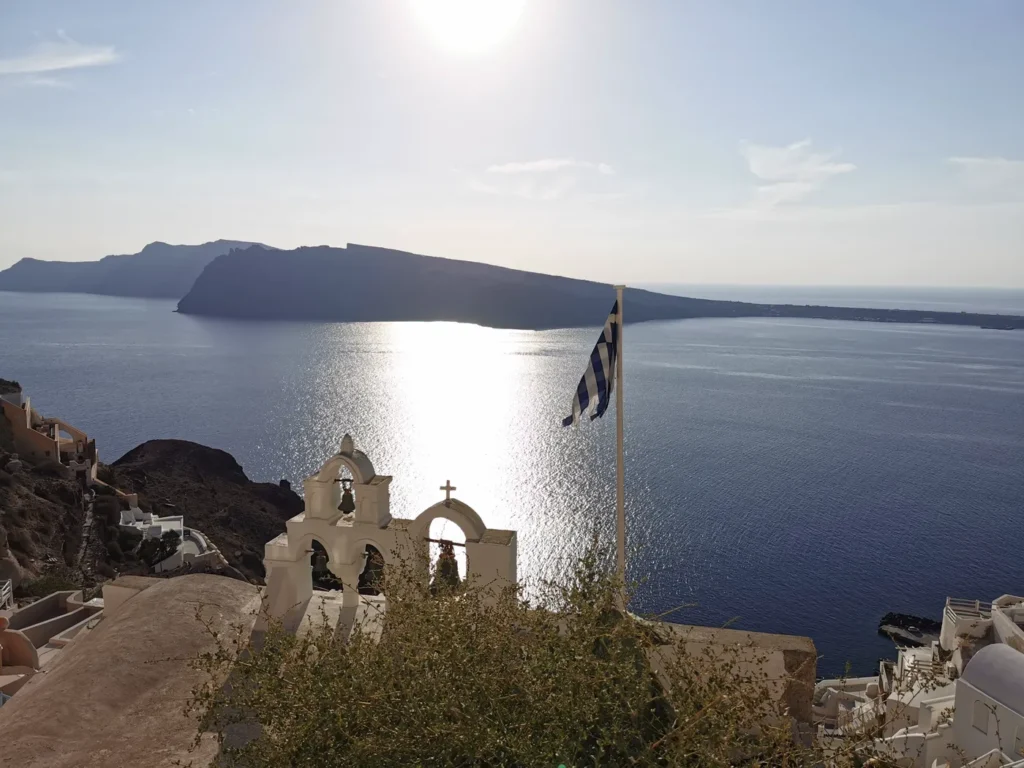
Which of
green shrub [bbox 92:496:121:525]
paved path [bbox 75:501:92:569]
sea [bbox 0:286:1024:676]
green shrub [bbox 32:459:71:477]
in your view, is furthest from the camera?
sea [bbox 0:286:1024:676]

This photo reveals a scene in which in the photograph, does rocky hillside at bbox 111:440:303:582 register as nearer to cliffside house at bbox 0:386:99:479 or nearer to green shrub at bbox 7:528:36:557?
cliffside house at bbox 0:386:99:479

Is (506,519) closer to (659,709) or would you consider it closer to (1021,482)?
(1021,482)

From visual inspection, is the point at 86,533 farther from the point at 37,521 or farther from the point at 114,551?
the point at 37,521

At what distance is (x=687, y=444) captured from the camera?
6519 cm

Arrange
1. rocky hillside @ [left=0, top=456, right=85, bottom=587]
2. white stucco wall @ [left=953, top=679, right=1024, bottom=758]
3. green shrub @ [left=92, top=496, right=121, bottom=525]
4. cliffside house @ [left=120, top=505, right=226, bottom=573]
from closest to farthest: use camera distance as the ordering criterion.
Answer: white stucco wall @ [left=953, top=679, right=1024, bottom=758] → rocky hillside @ [left=0, top=456, right=85, bottom=587] → cliffside house @ [left=120, top=505, right=226, bottom=573] → green shrub @ [left=92, top=496, right=121, bottom=525]

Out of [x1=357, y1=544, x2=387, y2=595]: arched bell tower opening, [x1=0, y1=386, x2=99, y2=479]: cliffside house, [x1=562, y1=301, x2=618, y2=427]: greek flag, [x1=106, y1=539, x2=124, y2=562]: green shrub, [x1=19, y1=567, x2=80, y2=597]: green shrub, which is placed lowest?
[x1=106, y1=539, x2=124, y2=562]: green shrub

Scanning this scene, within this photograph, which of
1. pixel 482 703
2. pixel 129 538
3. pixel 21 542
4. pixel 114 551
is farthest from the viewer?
pixel 129 538

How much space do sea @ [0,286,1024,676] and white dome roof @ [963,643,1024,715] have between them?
655cm

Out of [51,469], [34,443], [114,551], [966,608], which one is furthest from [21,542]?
[966,608]

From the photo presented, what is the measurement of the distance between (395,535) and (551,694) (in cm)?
445

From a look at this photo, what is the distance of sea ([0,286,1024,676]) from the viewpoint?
40188 mm

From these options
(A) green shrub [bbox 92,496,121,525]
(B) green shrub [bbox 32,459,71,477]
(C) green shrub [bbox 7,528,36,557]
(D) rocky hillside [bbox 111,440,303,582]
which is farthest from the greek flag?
(B) green shrub [bbox 32,459,71,477]

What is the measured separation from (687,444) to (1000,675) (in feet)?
166

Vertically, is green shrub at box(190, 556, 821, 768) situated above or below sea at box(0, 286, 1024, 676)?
above
